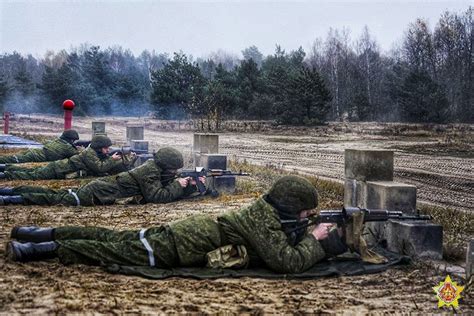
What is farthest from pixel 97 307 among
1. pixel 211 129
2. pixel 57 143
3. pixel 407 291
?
pixel 211 129

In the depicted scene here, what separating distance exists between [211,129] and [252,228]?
26876mm

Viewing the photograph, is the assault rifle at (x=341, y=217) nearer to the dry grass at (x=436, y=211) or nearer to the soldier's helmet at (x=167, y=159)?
the dry grass at (x=436, y=211)

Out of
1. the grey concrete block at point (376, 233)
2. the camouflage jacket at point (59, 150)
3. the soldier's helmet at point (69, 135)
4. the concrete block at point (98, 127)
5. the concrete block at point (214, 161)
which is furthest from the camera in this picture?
the concrete block at point (98, 127)

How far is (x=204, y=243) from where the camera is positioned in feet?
17.0

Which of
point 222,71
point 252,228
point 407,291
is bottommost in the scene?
point 407,291

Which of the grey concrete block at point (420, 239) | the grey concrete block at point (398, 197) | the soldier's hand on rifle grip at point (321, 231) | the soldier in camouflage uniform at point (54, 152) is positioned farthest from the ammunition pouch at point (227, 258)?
the soldier in camouflage uniform at point (54, 152)

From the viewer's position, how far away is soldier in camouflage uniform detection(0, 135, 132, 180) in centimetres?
1138

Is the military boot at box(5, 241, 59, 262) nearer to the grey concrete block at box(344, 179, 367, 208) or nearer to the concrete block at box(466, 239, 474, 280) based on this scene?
the grey concrete block at box(344, 179, 367, 208)

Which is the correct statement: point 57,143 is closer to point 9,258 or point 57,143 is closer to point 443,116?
point 9,258

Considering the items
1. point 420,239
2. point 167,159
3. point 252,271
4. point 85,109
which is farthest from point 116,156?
point 85,109

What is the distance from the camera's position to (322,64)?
2265 inches

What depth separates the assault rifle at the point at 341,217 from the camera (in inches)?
207

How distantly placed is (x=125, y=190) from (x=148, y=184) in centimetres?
41

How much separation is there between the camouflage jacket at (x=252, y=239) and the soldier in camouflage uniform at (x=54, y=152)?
873 cm
